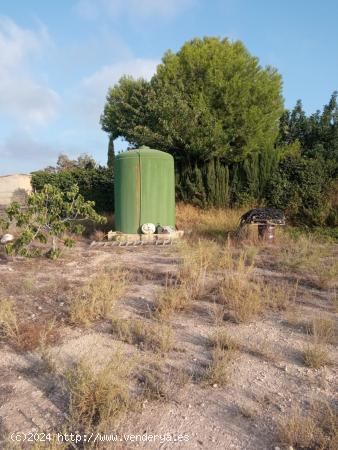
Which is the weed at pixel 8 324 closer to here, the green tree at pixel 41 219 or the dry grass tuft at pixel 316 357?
the dry grass tuft at pixel 316 357

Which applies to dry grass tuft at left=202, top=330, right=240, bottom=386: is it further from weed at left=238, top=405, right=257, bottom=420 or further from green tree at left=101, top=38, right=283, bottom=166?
green tree at left=101, top=38, right=283, bottom=166

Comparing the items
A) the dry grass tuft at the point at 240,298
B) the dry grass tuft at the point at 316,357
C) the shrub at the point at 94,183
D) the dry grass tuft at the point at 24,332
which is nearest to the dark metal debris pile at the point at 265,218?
the dry grass tuft at the point at 240,298

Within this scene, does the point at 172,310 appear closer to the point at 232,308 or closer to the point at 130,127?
the point at 232,308

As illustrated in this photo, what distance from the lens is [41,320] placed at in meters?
4.07

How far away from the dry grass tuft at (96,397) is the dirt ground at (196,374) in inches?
3.9

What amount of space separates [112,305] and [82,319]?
1.47ft

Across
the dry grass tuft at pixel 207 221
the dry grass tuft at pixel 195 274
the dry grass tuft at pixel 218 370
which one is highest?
the dry grass tuft at pixel 207 221

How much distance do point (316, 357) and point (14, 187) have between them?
53.4ft

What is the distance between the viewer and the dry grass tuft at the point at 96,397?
2389 millimetres

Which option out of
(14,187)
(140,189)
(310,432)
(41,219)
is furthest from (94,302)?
(14,187)

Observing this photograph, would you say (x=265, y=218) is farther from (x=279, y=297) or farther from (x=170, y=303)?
(x=170, y=303)

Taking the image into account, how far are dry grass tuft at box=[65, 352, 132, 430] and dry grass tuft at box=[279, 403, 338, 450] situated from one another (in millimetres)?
944

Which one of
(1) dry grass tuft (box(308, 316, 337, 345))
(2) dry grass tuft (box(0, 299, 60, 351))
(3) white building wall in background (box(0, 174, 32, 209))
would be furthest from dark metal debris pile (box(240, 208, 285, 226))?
(3) white building wall in background (box(0, 174, 32, 209))

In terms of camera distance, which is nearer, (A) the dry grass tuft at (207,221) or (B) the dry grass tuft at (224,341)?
(B) the dry grass tuft at (224,341)
